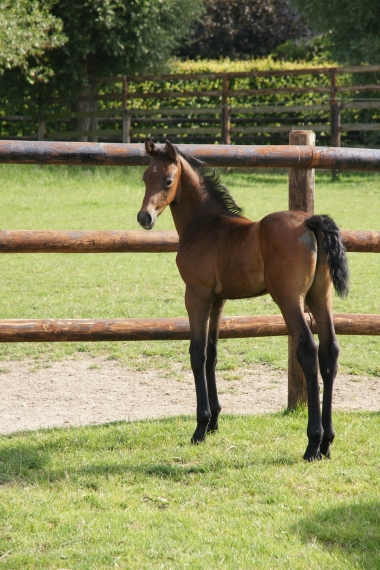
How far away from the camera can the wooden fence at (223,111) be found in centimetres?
1698

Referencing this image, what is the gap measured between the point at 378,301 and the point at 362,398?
2763 mm

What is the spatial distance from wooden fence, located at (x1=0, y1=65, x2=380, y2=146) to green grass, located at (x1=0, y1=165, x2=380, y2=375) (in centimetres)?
154

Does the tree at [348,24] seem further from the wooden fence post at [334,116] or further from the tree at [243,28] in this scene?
the tree at [243,28]

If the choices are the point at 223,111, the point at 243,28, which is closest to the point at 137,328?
the point at 223,111

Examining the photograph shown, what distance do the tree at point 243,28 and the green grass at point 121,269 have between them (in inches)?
511

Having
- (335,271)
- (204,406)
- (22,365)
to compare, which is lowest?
(22,365)

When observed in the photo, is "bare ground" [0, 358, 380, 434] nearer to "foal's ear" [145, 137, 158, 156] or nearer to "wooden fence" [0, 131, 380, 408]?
"wooden fence" [0, 131, 380, 408]

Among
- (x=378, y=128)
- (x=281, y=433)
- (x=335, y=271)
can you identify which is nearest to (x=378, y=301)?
(x=281, y=433)

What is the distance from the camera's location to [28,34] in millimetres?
15680

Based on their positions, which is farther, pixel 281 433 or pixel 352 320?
pixel 352 320

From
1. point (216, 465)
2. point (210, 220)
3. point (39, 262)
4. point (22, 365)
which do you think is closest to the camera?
point (216, 465)

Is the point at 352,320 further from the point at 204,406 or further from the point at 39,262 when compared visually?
the point at 39,262

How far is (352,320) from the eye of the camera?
4832mm

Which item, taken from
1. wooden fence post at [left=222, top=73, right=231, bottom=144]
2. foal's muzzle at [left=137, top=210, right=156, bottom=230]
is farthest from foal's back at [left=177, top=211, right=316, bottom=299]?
wooden fence post at [left=222, top=73, right=231, bottom=144]
